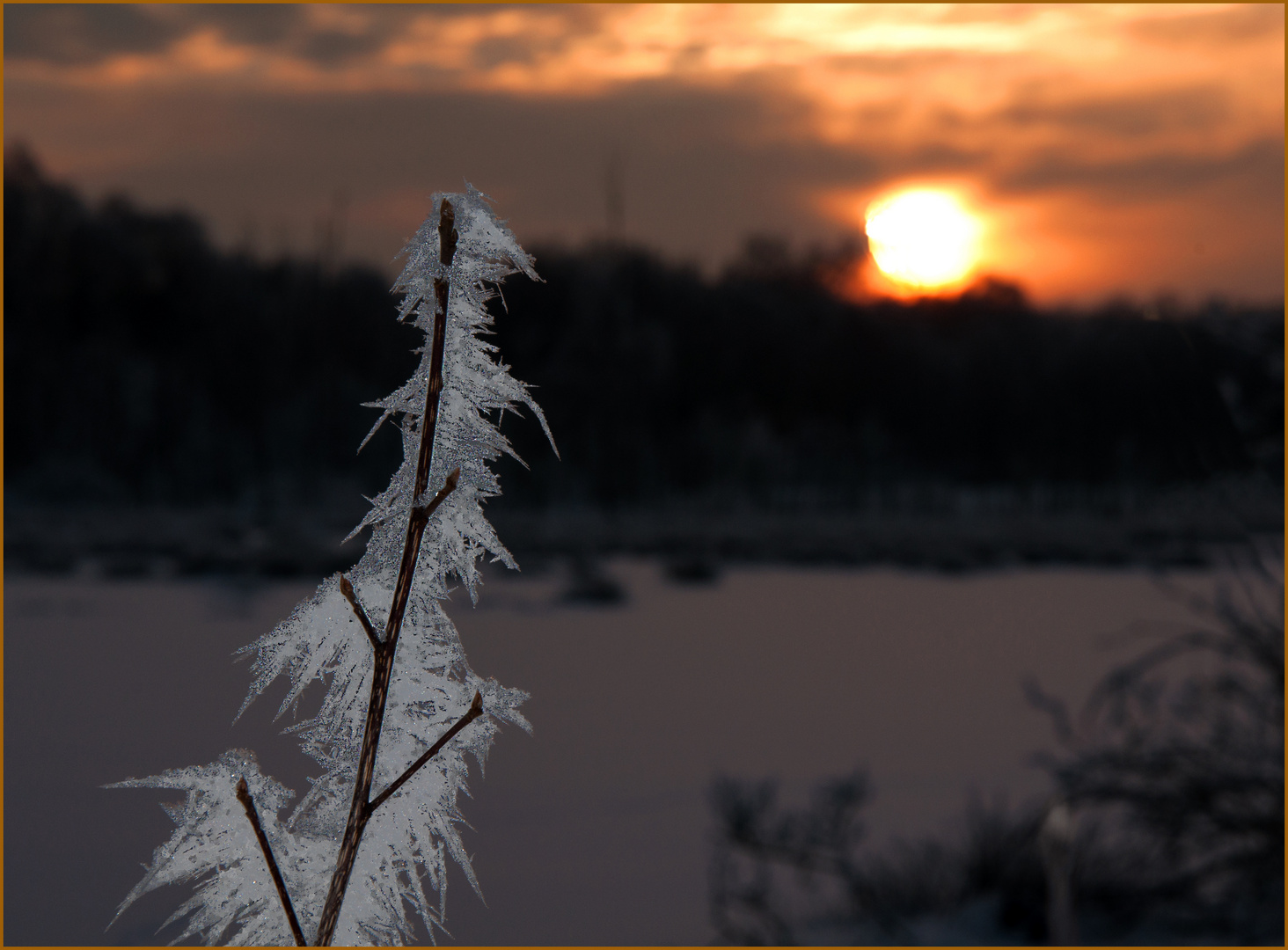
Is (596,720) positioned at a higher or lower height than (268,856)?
lower

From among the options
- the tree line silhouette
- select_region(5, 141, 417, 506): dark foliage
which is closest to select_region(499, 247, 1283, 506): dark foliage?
the tree line silhouette

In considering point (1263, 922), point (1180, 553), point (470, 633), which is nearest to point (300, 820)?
point (1263, 922)

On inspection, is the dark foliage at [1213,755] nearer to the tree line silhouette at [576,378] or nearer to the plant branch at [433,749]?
the plant branch at [433,749]

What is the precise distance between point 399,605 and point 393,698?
0.08m

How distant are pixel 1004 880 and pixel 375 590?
420cm

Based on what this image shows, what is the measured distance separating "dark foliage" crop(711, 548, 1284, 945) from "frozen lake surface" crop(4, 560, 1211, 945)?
32 centimetres

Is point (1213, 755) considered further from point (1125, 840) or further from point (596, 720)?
point (596, 720)

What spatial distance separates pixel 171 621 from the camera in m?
11.2

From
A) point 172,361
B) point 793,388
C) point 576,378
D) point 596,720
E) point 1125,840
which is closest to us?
point 1125,840

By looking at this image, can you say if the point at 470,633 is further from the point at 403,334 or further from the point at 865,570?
the point at 403,334

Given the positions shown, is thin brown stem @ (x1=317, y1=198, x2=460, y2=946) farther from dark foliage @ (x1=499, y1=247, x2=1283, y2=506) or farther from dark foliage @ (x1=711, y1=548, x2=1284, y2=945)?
dark foliage @ (x1=499, y1=247, x2=1283, y2=506)

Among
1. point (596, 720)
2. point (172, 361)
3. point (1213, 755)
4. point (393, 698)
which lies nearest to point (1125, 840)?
point (1213, 755)

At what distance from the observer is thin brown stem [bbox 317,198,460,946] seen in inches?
18.3

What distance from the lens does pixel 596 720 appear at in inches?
315
